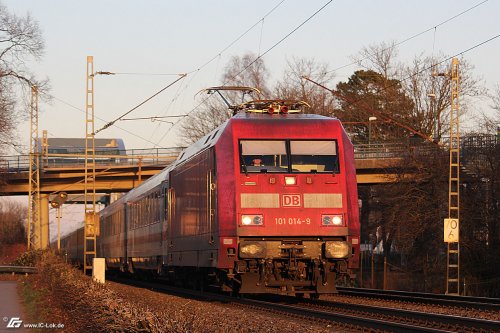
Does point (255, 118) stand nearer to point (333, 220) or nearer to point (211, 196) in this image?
point (211, 196)

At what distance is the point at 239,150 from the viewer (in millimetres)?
19625

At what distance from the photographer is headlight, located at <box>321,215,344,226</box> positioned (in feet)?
63.9

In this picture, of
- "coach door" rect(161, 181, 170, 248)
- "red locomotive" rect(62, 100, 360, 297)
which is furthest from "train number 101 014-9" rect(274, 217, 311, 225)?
"coach door" rect(161, 181, 170, 248)

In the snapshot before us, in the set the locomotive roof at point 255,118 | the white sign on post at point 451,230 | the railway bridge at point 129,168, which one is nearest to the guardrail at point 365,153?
the railway bridge at point 129,168

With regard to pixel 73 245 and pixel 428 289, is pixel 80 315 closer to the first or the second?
pixel 428 289

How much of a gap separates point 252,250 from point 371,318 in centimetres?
311

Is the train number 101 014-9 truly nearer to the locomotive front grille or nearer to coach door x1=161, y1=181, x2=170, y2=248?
the locomotive front grille

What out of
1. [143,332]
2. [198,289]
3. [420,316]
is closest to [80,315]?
[143,332]

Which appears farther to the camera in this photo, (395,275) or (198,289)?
(395,275)

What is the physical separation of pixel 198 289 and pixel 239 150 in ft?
26.3

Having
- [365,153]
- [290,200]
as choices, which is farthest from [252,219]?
[365,153]

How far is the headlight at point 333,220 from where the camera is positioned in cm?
1947

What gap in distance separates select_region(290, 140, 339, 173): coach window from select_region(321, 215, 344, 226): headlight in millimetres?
943

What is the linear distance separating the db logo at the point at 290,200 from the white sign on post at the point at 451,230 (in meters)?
12.7
